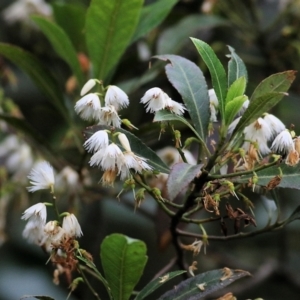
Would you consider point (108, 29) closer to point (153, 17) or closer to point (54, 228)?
point (153, 17)

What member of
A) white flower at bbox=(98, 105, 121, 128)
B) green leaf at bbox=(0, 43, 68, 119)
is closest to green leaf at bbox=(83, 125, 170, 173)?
white flower at bbox=(98, 105, 121, 128)

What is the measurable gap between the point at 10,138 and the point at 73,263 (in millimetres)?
746

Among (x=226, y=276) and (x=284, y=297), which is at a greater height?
(x=226, y=276)

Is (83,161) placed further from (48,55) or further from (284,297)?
(284,297)

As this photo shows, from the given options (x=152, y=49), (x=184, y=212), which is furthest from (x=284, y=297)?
(x=184, y=212)

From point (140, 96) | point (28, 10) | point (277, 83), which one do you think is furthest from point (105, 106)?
point (28, 10)

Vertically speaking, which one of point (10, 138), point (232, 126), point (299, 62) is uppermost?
point (232, 126)

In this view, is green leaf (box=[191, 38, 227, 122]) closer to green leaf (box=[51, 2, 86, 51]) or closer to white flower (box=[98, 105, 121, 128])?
white flower (box=[98, 105, 121, 128])

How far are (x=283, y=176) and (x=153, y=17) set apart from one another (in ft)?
1.76

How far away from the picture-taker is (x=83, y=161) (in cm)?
119

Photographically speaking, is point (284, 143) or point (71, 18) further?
point (71, 18)

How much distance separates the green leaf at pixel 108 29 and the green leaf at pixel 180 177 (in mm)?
434

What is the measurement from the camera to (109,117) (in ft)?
2.70

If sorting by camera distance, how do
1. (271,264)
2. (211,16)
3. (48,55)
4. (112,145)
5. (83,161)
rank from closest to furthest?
(112,145), (83,161), (211,16), (271,264), (48,55)
